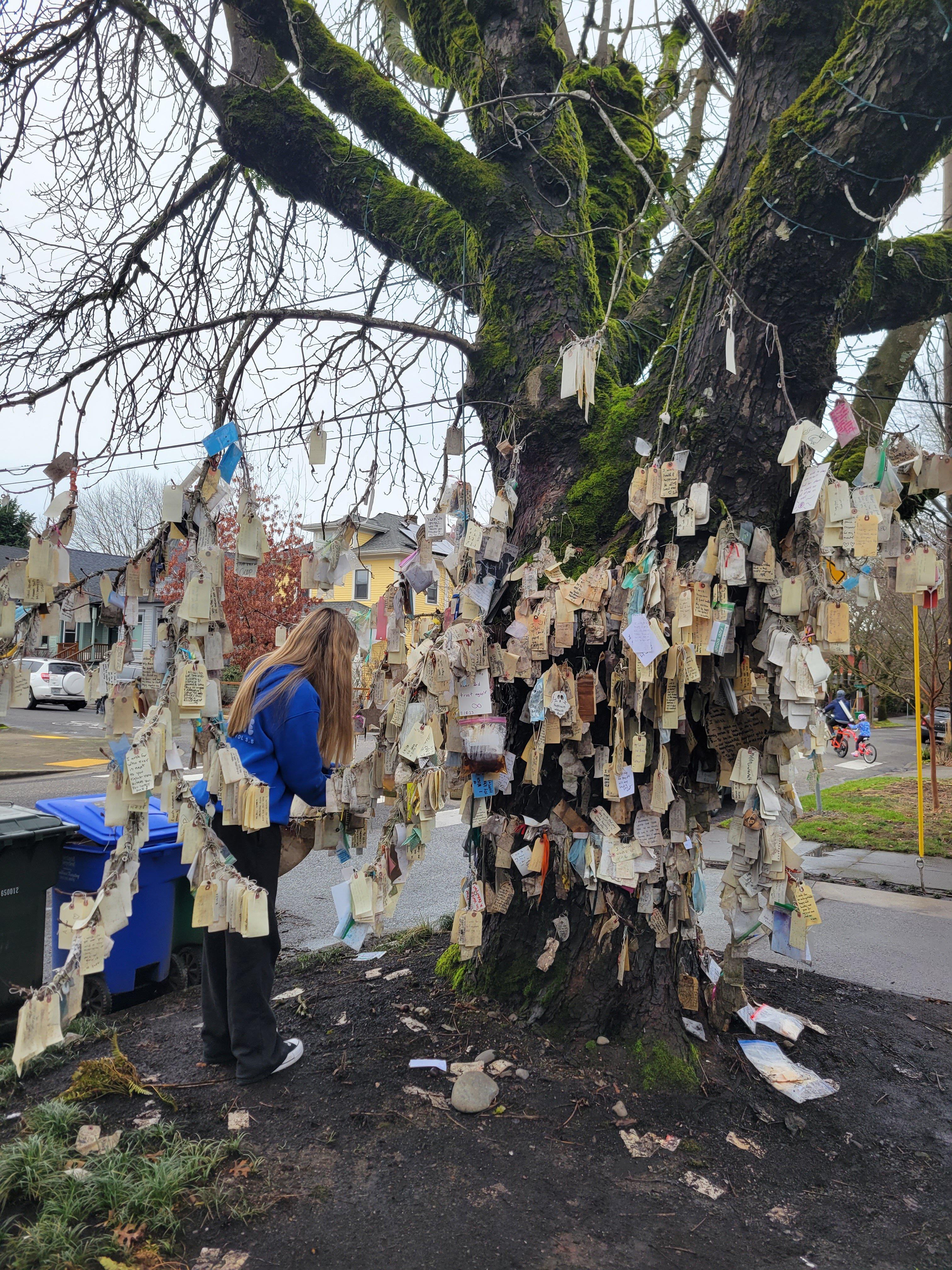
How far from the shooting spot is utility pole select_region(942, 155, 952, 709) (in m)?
4.65

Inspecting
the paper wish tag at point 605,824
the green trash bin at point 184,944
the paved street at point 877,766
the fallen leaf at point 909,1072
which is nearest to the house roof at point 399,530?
the paper wish tag at point 605,824

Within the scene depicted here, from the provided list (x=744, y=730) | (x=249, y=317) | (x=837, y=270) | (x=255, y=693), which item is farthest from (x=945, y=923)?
(x=249, y=317)

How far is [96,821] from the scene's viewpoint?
3.62 m

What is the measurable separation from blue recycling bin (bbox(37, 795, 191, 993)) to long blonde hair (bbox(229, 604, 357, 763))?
1018mm

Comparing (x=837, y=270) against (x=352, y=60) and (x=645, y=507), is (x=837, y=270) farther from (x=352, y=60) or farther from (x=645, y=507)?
(x=352, y=60)

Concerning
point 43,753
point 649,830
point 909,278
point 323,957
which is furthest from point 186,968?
point 43,753

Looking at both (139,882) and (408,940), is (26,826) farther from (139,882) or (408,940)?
(408,940)

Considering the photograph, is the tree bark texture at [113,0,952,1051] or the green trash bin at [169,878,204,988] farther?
the green trash bin at [169,878,204,988]

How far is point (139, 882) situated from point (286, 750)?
49.8 inches

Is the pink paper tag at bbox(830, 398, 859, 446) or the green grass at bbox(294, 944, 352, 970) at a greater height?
the pink paper tag at bbox(830, 398, 859, 446)

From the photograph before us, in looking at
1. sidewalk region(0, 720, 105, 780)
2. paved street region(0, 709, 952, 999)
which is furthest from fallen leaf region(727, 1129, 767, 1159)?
sidewalk region(0, 720, 105, 780)

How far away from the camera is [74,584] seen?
230 cm

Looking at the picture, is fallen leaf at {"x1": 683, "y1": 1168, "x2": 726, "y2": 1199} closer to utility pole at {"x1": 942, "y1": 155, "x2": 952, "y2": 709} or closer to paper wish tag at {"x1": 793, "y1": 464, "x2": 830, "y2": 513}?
paper wish tag at {"x1": 793, "y1": 464, "x2": 830, "y2": 513}

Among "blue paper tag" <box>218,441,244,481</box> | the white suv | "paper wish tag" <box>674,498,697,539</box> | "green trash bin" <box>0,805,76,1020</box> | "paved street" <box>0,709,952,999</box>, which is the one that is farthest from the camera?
the white suv
